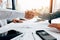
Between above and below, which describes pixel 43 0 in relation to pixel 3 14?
above

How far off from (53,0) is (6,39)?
1.57 m

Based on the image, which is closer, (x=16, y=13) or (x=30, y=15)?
(x=30, y=15)

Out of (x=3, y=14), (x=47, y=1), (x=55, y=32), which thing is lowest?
(x=55, y=32)

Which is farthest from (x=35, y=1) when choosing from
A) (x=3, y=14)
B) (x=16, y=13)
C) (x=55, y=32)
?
(x=55, y=32)

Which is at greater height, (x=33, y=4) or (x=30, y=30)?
(x=33, y=4)

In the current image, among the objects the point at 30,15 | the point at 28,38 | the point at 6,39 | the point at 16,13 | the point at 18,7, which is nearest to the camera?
the point at 6,39

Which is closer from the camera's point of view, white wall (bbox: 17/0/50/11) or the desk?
the desk

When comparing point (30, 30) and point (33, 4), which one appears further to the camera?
point (33, 4)

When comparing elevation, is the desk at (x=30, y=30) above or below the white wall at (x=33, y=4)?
Answer: below

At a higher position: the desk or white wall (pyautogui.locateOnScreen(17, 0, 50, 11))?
white wall (pyautogui.locateOnScreen(17, 0, 50, 11))

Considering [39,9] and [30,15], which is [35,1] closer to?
[39,9]

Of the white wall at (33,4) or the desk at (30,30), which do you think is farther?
the white wall at (33,4)

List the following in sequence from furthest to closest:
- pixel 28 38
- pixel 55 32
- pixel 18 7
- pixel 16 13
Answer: pixel 18 7 < pixel 16 13 < pixel 55 32 < pixel 28 38

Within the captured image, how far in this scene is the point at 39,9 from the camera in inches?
80.9
